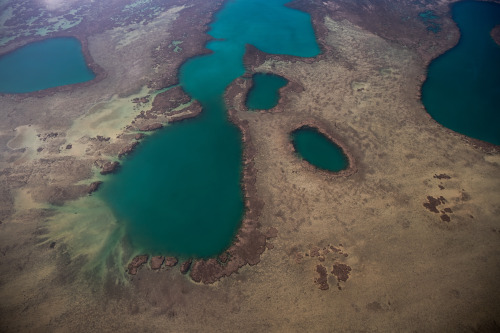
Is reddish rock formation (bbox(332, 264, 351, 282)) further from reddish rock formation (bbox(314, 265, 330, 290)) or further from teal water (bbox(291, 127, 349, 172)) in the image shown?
teal water (bbox(291, 127, 349, 172))

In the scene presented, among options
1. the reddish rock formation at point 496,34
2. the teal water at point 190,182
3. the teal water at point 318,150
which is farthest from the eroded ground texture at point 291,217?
the reddish rock formation at point 496,34

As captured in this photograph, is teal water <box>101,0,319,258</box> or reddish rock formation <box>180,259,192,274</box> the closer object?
reddish rock formation <box>180,259,192,274</box>

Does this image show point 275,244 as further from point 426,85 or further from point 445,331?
point 426,85

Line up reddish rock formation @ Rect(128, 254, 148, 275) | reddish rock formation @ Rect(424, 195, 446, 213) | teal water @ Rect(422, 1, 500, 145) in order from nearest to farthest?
1. reddish rock formation @ Rect(128, 254, 148, 275)
2. reddish rock formation @ Rect(424, 195, 446, 213)
3. teal water @ Rect(422, 1, 500, 145)

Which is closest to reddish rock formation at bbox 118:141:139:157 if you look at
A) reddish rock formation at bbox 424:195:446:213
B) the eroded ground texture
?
the eroded ground texture

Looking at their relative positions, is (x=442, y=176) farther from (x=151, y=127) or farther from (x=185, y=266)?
(x=151, y=127)

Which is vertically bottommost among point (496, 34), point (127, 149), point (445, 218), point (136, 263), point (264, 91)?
point (136, 263)

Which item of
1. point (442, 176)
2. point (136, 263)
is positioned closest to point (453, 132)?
point (442, 176)
